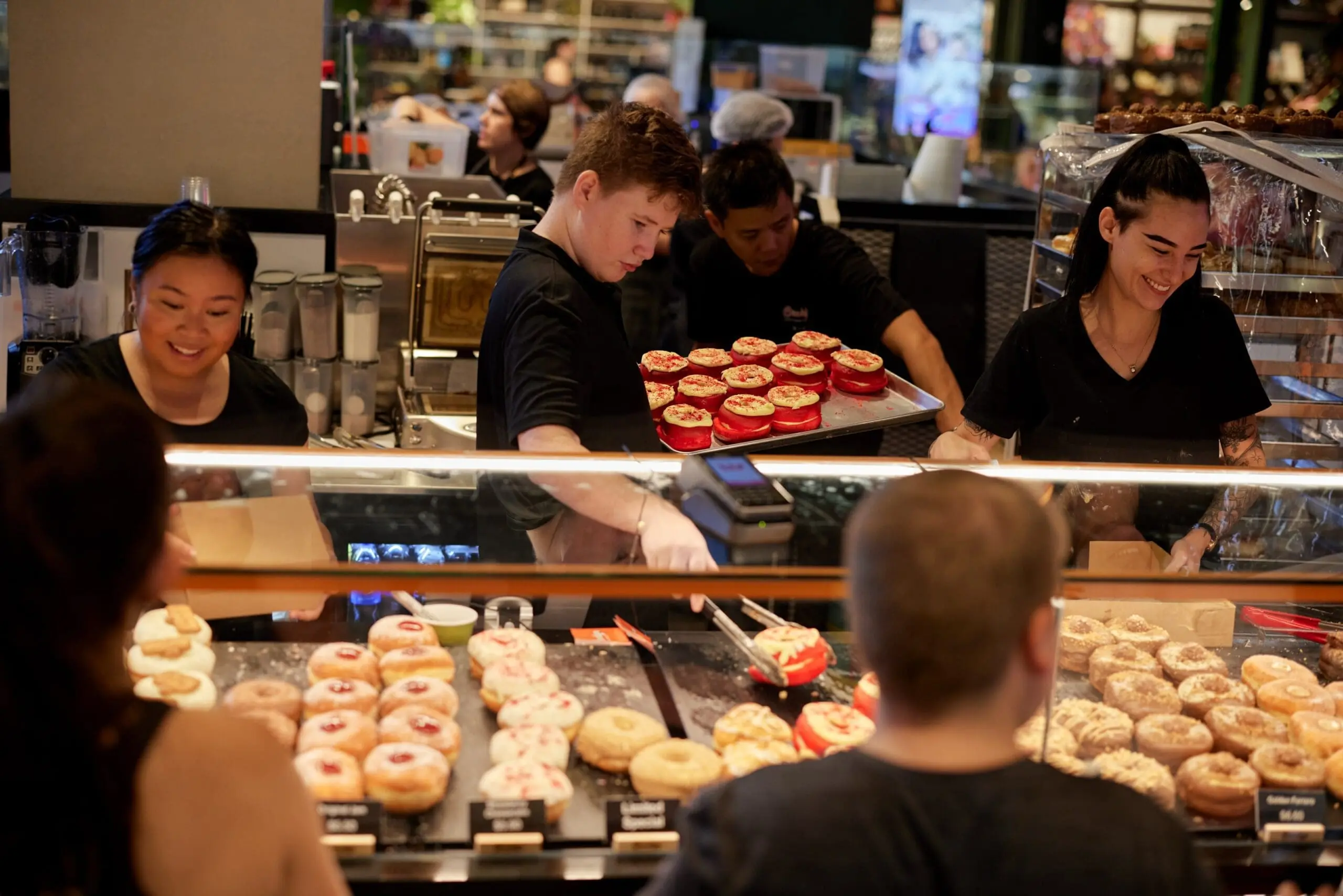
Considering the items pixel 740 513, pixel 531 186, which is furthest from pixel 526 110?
pixel 740 513

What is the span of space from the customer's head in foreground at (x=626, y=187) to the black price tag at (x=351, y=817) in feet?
4.12

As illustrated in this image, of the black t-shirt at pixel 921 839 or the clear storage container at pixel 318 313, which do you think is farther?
the clear storage container at pixel 318 313


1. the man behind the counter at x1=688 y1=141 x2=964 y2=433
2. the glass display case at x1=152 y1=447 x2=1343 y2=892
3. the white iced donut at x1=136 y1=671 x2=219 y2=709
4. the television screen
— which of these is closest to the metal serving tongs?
the glass display case at x1=152 y1=447 x2=1343 y2=892

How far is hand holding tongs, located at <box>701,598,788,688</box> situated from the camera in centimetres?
226

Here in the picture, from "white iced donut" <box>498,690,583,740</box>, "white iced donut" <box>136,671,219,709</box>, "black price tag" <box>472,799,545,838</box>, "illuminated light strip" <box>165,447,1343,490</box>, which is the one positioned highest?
"illuminated light strip" <box>165,447,1343,490</box>

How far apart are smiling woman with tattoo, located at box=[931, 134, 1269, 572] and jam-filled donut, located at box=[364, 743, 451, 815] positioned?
5.14ft

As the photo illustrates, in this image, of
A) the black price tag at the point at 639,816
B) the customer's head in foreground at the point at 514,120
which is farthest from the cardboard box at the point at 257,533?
the customer's head in foreground at the point at 514,120

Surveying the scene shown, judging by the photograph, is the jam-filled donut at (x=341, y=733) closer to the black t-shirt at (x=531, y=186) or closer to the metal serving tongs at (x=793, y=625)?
the metal serving tongs at (x=793, y=625)

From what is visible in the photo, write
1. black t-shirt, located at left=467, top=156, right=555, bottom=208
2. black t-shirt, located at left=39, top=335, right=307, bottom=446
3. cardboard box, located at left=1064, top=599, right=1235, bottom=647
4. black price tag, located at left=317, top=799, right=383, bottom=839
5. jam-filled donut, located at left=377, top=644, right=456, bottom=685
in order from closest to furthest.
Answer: black price tag, located at left=317, top=799, right=383, bottom=839 < jam-filled donut, located at left=377, top=644, right=456, bottom=685 < cardboard box, located at left=1064, top=599, right=1235, bottom=647 < black t-shirt, located at left=39, top=335, right=307, bottom=446 < black t-shirt, located at left=467, top=156, right=555, bottom=208

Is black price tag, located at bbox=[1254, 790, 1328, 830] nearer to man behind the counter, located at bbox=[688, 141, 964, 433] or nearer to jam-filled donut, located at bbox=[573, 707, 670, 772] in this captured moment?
jam-filled donut, located at bbox=[573, 707, 670, 772]

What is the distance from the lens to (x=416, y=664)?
217cm

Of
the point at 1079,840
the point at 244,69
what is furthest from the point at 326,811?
the point at 244,69

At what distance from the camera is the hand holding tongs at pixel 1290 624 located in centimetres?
250

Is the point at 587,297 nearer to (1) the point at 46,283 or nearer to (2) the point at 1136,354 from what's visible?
(2) the point at 1136,354
